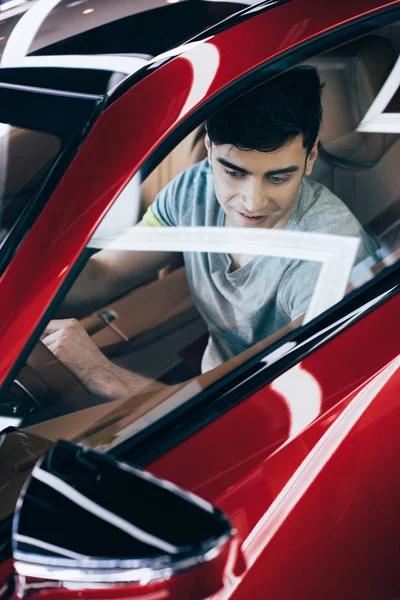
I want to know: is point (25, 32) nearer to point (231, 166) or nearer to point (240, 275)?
point (231, 166)

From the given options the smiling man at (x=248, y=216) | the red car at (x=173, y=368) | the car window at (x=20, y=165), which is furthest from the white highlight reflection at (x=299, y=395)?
the car window at (x=20, y=165)

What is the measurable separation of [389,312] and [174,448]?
0.46 metres

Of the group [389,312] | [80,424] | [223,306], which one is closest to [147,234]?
[223,306]

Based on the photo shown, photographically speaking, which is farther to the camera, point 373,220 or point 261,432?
point 373,220

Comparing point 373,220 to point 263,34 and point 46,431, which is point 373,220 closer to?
point 263,34

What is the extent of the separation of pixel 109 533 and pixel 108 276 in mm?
489

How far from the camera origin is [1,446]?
39.6 inches

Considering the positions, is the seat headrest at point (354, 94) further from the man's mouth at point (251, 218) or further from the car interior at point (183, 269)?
the man's mouth at point (251, 218)

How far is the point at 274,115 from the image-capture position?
1.23 meters

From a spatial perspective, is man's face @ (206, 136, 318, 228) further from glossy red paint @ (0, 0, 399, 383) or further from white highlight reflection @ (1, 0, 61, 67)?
white highlight reflection @ (1, 0, 61, 67)

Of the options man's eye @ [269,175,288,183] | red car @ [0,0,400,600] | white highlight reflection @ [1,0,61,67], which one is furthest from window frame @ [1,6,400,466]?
white highlight reflection @ [1,0,61,67]

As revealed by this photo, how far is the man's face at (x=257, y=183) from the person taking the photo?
4.08 ft

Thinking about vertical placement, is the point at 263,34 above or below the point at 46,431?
above

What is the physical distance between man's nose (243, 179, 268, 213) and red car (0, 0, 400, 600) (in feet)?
0.19
